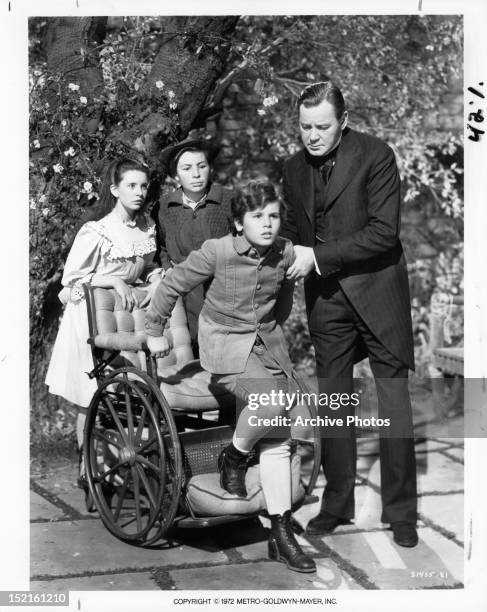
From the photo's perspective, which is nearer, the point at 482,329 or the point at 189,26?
the point at 482,329

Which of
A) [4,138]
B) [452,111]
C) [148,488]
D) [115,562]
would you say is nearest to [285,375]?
[148,488]

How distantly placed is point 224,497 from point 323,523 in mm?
665

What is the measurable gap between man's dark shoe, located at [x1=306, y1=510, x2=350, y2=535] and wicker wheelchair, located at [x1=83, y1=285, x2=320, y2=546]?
247mm

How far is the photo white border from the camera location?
14.0ft

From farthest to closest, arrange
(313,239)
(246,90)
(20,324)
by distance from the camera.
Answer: (246,90) < (313,239) < (20,324)

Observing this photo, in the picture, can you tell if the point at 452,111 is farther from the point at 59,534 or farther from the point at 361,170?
the point at 59,534

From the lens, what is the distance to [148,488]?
448 centimetres

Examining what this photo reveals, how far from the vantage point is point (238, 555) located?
4.59 metres

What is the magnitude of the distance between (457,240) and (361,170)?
3.62 meters

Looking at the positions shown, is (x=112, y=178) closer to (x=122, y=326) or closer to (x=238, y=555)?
(x=122, y=326)

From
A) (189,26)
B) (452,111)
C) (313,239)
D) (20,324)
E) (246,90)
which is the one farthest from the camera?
(452,111)

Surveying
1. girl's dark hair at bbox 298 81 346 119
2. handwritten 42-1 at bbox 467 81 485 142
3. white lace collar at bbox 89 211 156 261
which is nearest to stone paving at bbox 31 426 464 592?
white lace collar at bbox 89 211 156 261

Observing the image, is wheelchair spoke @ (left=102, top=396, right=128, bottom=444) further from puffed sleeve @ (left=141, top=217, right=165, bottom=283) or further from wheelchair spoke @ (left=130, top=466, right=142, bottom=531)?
puffed sleeve @ (left=141, top=217, right=165, bottom=283)

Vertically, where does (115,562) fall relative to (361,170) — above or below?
below
